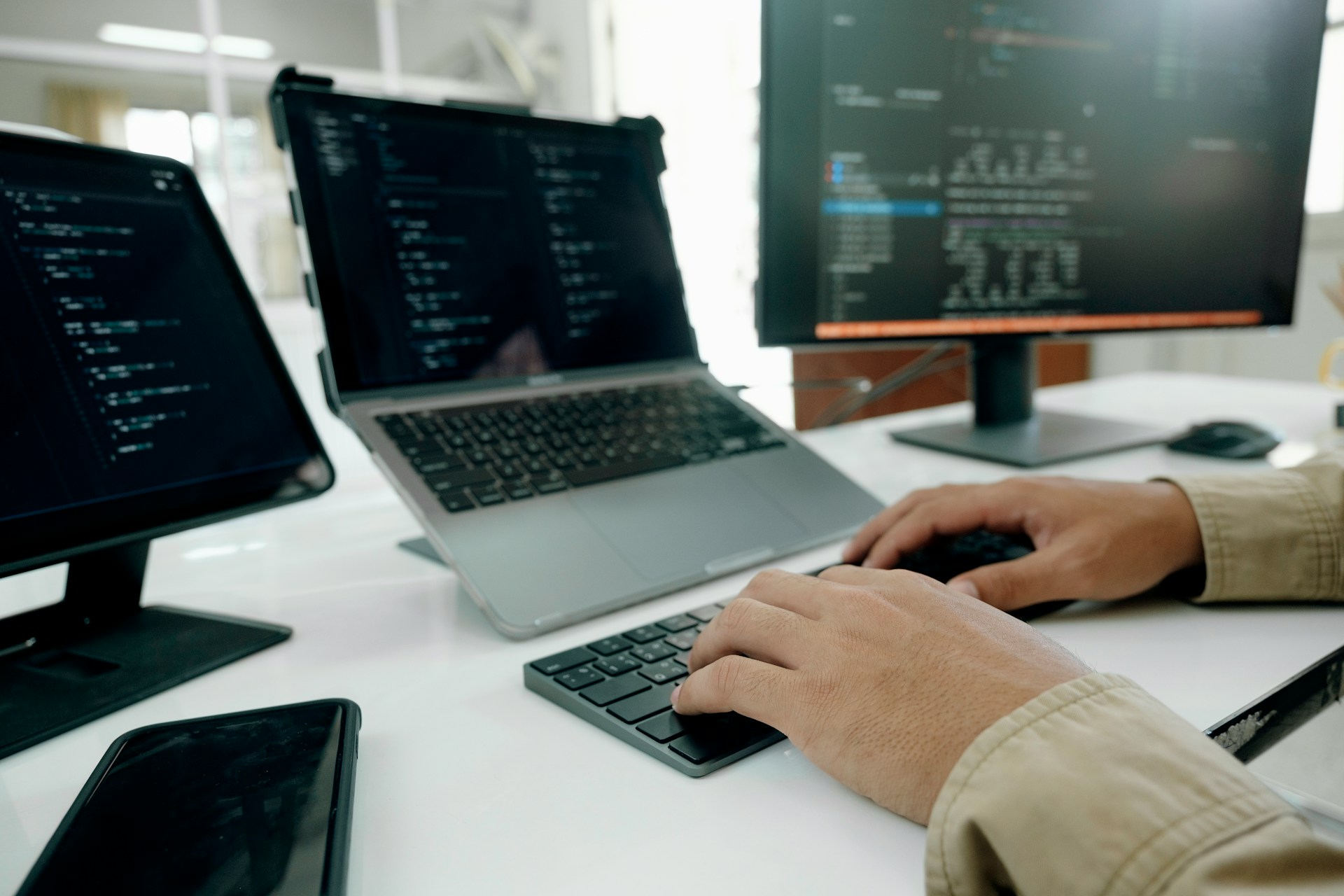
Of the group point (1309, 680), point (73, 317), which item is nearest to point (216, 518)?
point (73, 317)

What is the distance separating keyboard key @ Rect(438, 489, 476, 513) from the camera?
1.93 ft

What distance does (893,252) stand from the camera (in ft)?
3.02

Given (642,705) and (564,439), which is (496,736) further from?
(564,439)

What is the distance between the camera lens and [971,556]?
22.9 inches

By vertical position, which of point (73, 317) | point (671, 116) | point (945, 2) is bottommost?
point (73, 317)

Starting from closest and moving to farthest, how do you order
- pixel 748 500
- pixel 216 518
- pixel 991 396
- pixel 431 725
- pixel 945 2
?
pixel 431 725, pixel 216 518, pixel 748 500, pixel 945 2, pixel 991 396

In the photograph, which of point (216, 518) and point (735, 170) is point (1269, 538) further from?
point (735, 170)

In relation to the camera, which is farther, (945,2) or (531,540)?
(945,2)

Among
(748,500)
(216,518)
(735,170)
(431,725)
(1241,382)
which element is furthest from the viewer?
(735,170)

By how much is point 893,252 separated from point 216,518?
694 millimetres

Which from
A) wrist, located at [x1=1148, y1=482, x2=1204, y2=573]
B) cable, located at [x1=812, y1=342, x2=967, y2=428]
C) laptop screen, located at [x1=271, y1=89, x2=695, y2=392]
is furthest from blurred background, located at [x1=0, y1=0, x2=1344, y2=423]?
wrist, located at [x1=1148, y1=482, x2=1204, y2=573]

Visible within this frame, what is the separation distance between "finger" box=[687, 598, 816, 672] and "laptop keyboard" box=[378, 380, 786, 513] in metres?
0.24

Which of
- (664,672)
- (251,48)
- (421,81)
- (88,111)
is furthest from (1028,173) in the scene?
(251,48)

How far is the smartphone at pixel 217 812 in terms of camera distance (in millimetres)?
283
